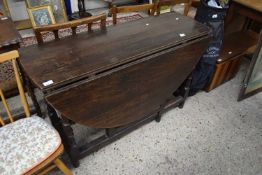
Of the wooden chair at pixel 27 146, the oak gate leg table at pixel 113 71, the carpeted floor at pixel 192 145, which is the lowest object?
the carpeted floor at pixel 192 145

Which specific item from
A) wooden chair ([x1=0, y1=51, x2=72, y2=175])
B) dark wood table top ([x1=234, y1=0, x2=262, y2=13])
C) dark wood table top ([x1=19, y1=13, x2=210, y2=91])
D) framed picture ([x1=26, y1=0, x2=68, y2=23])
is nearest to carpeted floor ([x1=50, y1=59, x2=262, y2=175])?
wooden chair ([x1=0, y1=51, x2=72, y2=175])

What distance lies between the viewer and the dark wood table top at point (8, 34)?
4.66 feet

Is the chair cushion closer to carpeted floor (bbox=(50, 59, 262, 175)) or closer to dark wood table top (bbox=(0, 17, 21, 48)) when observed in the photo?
carpeted floor (bbox=(50, 59, 262, 175))

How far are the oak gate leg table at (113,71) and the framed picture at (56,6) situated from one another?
1705mm

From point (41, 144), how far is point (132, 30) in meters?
0.93

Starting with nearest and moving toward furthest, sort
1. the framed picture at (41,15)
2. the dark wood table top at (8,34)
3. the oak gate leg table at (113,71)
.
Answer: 1. the oak gate leg table at (113,71)
2. the dark wood table top at (8,34)
3. the framed picture at (41,15)

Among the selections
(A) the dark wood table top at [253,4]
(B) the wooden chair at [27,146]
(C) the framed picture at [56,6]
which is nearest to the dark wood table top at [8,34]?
(B) the wooden chair at [27,146]

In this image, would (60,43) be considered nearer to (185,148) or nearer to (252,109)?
(185,148)

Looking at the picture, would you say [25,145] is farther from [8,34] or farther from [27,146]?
[8,34]

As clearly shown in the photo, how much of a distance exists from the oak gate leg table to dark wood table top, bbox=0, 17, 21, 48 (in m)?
0.23

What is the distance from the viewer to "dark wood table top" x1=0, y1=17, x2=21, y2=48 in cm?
142

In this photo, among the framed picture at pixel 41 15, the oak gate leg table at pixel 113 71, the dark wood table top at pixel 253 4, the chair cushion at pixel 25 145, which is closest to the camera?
the chair cushion at pixel 25 145

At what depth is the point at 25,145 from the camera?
1087 millimetres

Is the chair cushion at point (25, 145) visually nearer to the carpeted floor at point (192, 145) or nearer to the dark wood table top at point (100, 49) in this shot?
the dark wood table top at point (100, 49)
